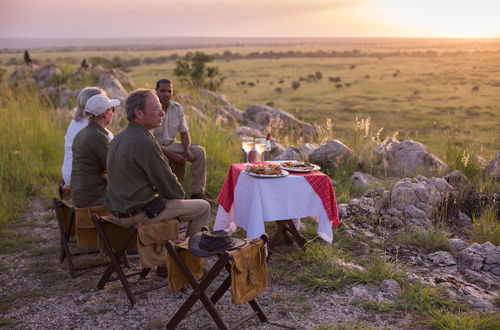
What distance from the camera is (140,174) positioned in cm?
399

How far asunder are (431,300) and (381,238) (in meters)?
1.45

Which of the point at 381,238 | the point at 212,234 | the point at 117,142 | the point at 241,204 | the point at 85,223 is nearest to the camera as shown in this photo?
the point at 212,234

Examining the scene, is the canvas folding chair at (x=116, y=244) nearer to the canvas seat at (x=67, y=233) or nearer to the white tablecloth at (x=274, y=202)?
the canvas seat at (x=67, y=233)

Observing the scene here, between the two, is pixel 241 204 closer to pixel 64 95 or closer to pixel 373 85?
pixel 64 95

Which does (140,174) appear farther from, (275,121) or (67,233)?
(275,121)

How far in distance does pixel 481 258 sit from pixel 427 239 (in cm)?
56

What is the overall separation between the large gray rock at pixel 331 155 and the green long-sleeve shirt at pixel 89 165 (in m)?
3.92

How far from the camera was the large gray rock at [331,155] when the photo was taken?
25.6 ft

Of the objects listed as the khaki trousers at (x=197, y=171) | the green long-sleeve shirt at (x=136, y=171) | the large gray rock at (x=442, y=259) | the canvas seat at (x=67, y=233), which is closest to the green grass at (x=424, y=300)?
the large gray rock at (x=442, y=259)

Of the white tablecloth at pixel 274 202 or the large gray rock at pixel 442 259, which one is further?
the large gray rock at pixel 442 259

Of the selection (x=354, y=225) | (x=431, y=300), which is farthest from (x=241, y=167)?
(x=431, y=300)

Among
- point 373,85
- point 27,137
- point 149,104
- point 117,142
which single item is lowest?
point 373,85

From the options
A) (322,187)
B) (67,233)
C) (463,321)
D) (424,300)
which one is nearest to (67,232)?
(67,233)

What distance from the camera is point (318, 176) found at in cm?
468
